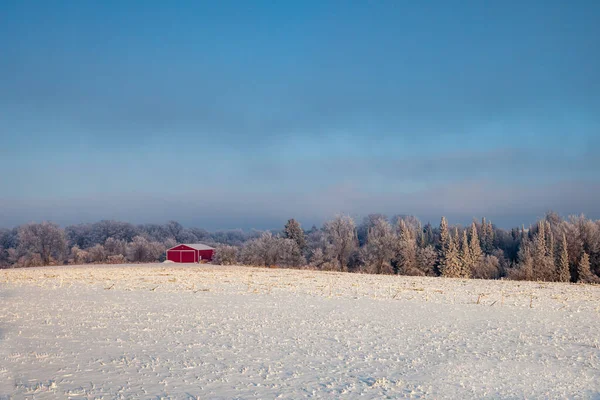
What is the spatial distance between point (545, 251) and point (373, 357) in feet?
226

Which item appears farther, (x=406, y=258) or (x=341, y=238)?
(x=341, y=238)

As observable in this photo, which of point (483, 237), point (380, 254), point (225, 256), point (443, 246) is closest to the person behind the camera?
point (380, 254)

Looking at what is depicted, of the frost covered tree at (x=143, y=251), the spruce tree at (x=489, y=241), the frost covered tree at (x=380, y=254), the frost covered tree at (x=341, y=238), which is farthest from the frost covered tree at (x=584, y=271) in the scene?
the frost covered tree at (x=143, y=251)

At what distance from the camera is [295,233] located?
8319cm

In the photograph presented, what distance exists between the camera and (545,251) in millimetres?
69062

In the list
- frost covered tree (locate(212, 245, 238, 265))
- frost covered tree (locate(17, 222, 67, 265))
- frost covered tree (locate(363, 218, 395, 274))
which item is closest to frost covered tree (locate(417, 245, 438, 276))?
frost covered tree (locate(363, 218, 395, 274))

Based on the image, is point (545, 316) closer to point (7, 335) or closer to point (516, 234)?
point (7, 335)

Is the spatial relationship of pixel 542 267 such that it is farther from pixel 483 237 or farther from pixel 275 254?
pixel 483 237

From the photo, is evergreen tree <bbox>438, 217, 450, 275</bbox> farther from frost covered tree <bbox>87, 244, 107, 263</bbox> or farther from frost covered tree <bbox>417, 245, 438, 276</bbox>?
frost covered tree <bbox>87, 244, 107, 263</bbox>

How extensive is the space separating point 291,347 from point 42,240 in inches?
3468

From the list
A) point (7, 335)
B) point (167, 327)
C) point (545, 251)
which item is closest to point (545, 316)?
point (167, 327)

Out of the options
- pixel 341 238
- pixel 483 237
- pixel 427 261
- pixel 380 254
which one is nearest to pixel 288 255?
pixel 341 238

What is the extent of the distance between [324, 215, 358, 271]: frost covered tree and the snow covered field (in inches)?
2178

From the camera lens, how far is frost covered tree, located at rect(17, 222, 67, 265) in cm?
8400
